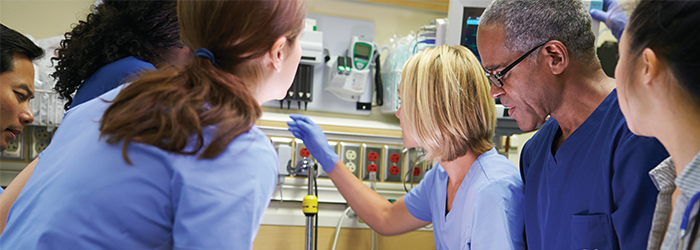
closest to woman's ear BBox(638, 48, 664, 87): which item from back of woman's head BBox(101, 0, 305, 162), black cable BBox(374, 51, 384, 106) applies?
back of woman's head BBox(101, 0, 305, 162)

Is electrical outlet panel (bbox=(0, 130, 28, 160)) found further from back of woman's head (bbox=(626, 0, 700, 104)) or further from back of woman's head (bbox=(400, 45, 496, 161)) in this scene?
back of woman's head (bbox=(626, 0, 700, 104))

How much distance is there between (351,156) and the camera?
2.55 m

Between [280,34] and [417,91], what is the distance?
92cm

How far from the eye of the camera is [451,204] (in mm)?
1677

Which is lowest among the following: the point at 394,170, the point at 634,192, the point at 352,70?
the point at 394,170

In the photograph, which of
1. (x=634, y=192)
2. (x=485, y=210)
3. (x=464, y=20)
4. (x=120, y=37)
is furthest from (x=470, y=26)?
(x=120, y=37)

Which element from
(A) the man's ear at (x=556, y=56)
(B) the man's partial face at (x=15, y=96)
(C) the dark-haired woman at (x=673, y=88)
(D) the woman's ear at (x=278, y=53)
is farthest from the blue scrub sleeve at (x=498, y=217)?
(B) the man's partial face at (x=15, y=96)

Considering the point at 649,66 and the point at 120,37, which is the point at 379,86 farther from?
the point at 649,66

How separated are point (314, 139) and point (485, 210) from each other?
0.80m

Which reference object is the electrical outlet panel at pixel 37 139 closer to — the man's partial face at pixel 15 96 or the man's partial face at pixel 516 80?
the man's partial face at pixel 15 96

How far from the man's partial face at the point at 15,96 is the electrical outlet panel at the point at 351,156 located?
1.40 metres

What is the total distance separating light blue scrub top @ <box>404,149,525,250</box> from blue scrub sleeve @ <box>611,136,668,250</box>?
0.32 meters

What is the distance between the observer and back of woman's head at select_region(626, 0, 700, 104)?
674 millimetres

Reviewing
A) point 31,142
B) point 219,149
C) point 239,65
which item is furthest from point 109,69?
point 31,142
